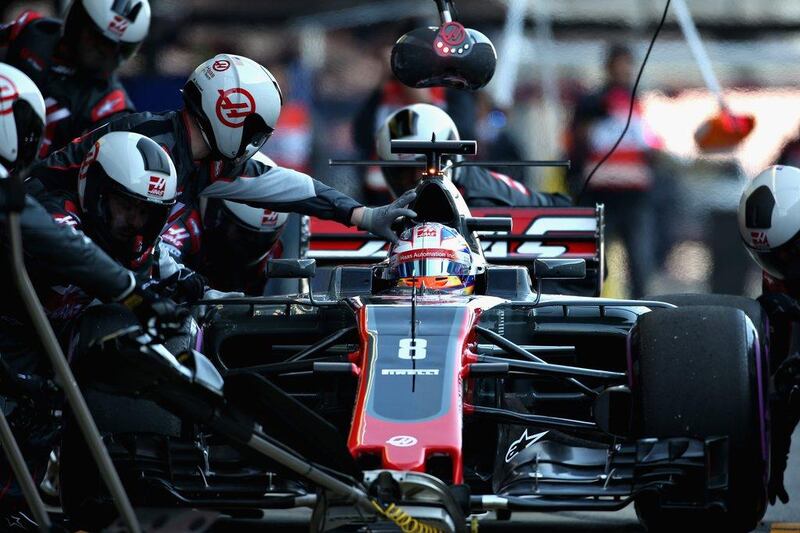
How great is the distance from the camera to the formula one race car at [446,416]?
580 centimetres

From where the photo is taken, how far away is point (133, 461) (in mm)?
6418

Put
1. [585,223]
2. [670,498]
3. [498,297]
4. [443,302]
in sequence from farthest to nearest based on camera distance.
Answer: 1. [585,223]
2. [498,297]
3. [443,302]
4. [670,498]

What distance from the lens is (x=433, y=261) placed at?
7.57 meters

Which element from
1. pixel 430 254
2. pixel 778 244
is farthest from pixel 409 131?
pixel 430 254

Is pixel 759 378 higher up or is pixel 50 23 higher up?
pixel 50 23

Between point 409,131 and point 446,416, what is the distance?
428 centimetres

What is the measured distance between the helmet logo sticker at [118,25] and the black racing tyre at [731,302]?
3940mm

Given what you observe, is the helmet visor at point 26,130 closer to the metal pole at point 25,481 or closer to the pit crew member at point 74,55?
the metal pole at point 25,481

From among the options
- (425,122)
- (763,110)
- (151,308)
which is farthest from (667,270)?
(151,308)

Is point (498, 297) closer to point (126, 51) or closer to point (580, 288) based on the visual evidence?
point (580, 288)

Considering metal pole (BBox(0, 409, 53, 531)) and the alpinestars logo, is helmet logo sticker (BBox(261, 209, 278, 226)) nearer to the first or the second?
the alpinestars logo

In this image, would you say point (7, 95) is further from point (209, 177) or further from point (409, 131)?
point (409, 131)

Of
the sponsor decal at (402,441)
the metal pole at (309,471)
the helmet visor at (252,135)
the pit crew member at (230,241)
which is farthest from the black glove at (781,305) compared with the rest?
the metal pole at (309,471)

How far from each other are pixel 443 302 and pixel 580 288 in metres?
2.77
